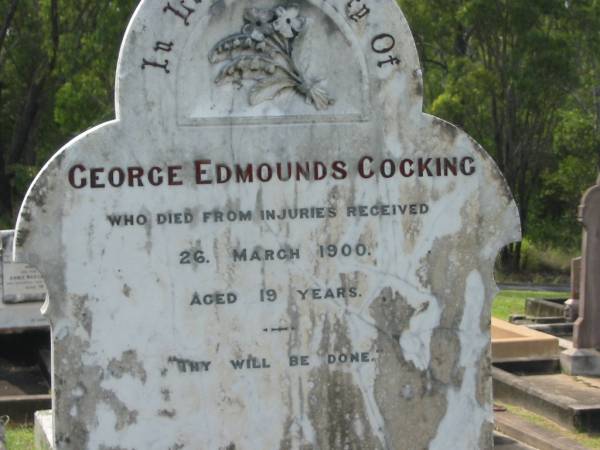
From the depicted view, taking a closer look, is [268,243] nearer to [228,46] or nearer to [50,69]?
[228,46]

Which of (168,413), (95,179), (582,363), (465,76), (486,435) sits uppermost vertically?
(465,76)

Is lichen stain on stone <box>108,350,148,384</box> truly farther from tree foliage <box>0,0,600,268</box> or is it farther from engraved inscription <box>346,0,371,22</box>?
tree foliage <box>0,0,600,268</box>

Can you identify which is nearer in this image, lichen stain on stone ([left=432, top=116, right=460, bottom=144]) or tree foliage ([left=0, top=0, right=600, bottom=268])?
lichen stain on stone ([left=432, top=116, right=460, bottom=144])

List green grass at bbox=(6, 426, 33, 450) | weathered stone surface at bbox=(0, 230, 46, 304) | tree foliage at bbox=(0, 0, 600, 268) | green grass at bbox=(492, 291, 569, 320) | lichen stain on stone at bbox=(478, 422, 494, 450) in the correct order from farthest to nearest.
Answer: tree foliage at bbox=(0, 0, 600, 268) < green grass at bbox=(492, 291, 569, 320) < weathered stone surface at bbox=(0, 230, 46, 304) < green grass at bbox=(6, 426, 33, 450) < lichen stain on stone at bbox=(478, 422, 494, 450)

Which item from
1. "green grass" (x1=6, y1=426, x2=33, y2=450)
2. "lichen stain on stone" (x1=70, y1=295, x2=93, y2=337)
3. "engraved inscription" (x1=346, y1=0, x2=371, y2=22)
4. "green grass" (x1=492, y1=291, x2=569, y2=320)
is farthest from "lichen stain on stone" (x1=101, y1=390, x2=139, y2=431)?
"green grass" (x1=492, y1=291, x2=569, y2=320)

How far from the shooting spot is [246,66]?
17.9ft

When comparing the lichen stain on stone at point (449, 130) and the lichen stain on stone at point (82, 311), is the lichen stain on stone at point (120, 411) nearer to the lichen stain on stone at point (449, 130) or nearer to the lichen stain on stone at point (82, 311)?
the lichen stain on stone at point (82, 311)

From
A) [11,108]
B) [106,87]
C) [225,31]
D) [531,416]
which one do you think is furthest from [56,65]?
[225,31]

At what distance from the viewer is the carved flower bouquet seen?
543cm

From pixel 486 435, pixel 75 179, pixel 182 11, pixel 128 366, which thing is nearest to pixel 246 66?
pixel 182 11

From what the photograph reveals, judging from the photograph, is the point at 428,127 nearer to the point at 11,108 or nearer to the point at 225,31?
the point at 225,31

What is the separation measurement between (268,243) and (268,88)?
2.34ft

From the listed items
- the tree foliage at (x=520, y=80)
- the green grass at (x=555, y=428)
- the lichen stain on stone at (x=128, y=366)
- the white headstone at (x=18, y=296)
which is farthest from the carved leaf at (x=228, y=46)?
the tree foliage at (x=520, y=80)

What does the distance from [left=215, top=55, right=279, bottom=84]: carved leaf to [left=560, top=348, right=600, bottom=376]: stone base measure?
5.99 metres
